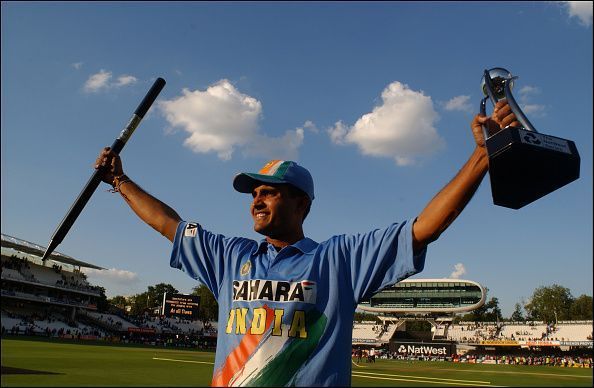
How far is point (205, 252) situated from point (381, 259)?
1.31 metres

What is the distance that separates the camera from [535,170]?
2.59m

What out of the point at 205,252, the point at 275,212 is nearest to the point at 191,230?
the point at 205,252

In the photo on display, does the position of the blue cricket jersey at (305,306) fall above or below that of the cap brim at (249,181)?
below

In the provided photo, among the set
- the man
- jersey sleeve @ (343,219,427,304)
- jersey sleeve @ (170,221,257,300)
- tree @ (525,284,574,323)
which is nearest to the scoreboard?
jersey sleeve @ (170,221,257,300)

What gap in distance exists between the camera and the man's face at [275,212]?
10.2 feet

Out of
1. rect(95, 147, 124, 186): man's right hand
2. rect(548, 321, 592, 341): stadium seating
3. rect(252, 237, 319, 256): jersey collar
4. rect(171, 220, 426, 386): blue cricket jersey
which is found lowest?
rect(548, 321, 592, 341): stadium seating

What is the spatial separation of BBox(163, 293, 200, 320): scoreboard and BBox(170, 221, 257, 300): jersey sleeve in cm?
4924

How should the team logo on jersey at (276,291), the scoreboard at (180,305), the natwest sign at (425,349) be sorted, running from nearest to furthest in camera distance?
the team logo on jersey at (276,291) < the scoreboard at (180,305) < the natwest sign at (425,349)

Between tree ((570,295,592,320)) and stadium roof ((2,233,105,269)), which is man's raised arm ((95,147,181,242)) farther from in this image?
tree ((570,295,592,320))

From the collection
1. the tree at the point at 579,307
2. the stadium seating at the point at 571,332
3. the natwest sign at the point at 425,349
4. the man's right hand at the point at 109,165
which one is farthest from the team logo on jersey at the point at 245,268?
the tree at the point at 579,307

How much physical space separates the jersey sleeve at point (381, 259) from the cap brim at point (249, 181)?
0.65m

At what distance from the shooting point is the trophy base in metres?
2.36

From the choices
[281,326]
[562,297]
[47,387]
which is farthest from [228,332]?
[562,297]

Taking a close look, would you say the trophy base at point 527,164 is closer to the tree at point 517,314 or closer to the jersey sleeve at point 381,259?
the jersey sleeve at point 381,259
